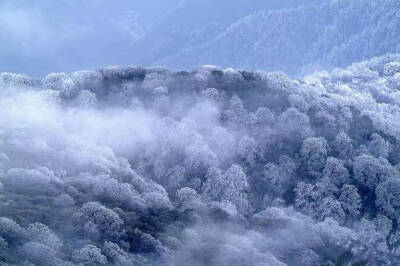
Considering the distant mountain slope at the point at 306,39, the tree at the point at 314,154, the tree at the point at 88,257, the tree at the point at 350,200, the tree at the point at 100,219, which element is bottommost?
the tree at the point at 88,257

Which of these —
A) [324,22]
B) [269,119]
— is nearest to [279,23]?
[324,22]

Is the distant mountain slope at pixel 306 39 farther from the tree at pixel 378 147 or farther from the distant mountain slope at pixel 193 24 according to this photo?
the tree at pixel 378 147

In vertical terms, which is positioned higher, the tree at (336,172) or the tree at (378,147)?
the tree at (378,147)

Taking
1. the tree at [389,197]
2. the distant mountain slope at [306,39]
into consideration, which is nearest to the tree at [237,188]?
the tree at [389,197]

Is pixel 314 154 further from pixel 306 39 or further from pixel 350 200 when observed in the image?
pixel 306 39

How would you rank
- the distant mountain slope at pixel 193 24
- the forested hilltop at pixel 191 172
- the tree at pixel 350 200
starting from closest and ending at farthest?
the forested hilltop at pixel 191 172, the tree at pixel 350 200, the distant mountain slope at pixel 193 24

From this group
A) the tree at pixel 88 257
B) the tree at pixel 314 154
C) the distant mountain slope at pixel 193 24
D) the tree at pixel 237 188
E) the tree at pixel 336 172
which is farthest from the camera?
the distant mountain slope at pixel 193 24

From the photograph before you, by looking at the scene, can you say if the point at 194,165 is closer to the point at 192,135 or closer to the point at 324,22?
the point at 192,135

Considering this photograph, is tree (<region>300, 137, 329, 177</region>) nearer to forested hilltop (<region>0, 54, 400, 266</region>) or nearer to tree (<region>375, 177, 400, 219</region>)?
forested hilltop (<region>0, 54, 400, 266</region>)
